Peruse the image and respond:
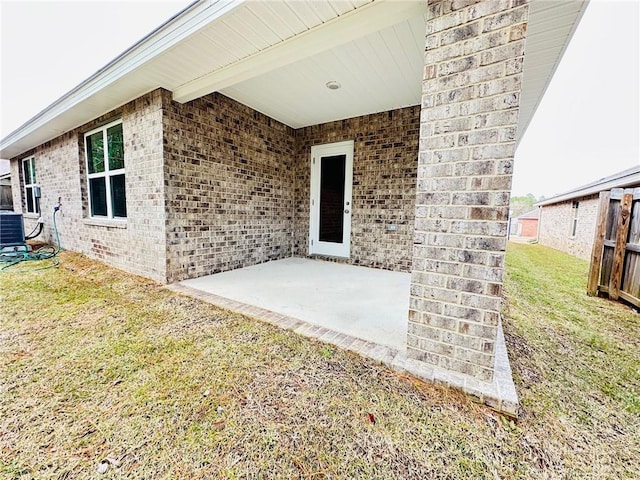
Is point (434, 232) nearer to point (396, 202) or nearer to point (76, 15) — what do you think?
point (396, 202)

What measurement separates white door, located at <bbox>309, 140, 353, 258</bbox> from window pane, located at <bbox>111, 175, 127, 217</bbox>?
136 inches

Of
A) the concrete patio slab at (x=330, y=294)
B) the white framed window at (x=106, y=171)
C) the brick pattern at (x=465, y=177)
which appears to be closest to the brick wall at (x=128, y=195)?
the white framed window at (x=106, y=171)

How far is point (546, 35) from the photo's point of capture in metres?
2.35

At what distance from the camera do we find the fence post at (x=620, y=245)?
362 cm

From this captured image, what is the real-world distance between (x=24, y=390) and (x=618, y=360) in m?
4.30

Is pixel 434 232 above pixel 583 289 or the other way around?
above

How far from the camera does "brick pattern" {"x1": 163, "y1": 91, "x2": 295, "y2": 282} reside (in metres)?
3.76

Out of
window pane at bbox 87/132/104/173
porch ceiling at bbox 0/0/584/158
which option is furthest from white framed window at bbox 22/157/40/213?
porch ceiling at bbox 0/0/584/158

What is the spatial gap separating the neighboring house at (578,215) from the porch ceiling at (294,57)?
5.97 m

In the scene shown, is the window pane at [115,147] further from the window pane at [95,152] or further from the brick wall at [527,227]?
the brick wall at [527,227]

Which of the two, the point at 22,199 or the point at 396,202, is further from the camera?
the point at 22,199

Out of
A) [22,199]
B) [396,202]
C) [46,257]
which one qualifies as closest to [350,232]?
[396,202]

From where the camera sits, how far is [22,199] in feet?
26.9

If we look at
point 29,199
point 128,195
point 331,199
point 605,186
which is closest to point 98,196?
point 128,195
